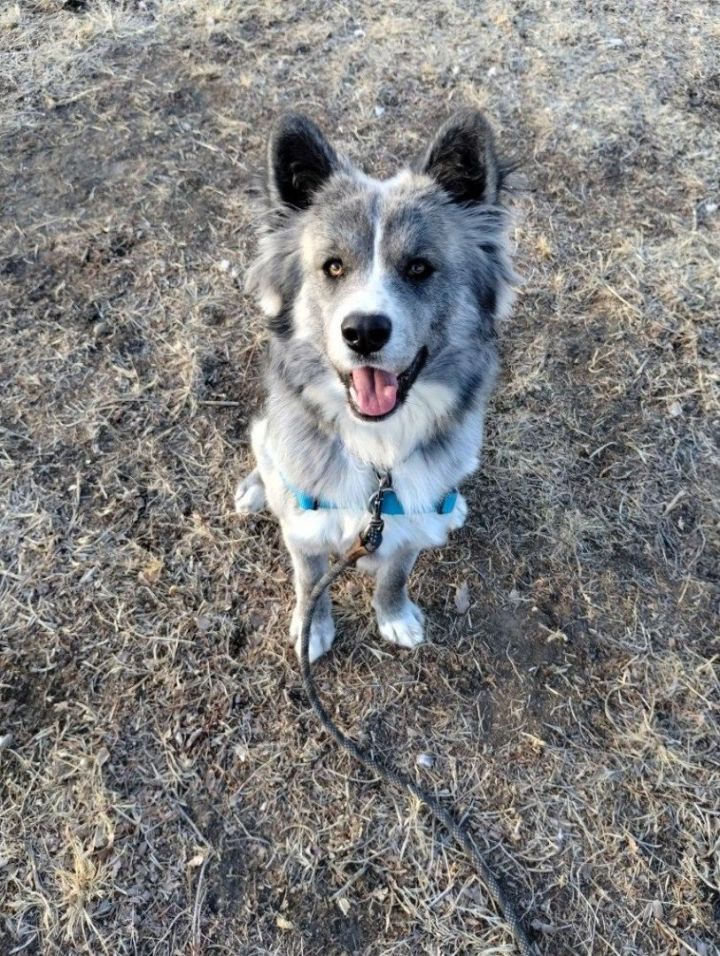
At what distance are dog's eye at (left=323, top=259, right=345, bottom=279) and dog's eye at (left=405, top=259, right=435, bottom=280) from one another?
9.2 inches

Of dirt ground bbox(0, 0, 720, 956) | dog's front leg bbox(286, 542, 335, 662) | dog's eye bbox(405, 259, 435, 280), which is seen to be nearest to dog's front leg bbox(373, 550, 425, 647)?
dirt ground bbox(0, 0, 720, 956)

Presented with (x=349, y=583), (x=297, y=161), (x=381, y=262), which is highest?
(x=297, y=161)

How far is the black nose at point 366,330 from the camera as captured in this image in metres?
2.17

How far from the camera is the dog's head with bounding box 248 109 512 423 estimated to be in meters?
2.31

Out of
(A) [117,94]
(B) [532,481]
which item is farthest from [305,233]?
(A) [117,94]

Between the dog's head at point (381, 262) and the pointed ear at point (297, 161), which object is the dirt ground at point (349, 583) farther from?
the pointed ear at point (297, 161)

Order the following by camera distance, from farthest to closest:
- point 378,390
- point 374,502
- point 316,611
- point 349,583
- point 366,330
Answer: point 349,583, point 316,611, point 374,502, point 378,390, point 366,330

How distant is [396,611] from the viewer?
10.5ft

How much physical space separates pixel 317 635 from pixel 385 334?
1.57 metres

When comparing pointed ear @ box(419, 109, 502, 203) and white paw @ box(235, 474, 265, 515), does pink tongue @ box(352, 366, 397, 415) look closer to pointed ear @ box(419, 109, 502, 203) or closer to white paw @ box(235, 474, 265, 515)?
pointed ear @ box(419, 109, 502, 203)

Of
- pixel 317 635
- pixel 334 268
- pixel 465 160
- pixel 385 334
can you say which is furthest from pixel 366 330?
pixel 317 635

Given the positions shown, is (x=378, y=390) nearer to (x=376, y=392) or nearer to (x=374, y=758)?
(x=376, y=392)

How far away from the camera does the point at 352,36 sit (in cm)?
566

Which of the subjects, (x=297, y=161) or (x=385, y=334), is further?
(x=297, y=161)
